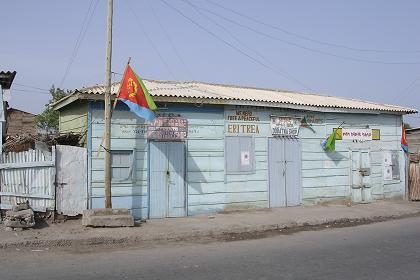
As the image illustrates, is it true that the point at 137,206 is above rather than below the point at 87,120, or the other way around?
below

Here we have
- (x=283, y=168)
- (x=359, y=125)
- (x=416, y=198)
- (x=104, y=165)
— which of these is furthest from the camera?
(x=416, y=198)

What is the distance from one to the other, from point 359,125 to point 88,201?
32.9 ft

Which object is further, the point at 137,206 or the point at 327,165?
the point at 327,165

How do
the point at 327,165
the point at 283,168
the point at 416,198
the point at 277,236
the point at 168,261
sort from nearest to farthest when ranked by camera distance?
1. the point at 168,261
2. the point at 277,236
3. the point at 283,168
4. the point at 327,165
5. the point at 416,198

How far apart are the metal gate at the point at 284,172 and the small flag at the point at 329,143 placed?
1098mm

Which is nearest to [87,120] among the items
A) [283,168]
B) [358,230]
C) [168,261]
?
[168,261]

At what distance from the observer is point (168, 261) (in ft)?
25.5

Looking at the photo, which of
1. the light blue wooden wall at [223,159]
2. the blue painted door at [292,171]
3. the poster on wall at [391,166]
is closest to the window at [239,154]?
the light blue wooden wall at [223,159]

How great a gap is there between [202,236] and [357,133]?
332 inches

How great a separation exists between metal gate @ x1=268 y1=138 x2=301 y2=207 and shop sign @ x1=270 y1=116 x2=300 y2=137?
0.64ft

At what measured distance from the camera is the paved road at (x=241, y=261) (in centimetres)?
683

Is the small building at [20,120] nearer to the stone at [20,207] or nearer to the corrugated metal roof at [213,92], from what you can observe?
the corrugated metal roof at [213,92]

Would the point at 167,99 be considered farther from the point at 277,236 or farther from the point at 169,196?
the point at 277,236

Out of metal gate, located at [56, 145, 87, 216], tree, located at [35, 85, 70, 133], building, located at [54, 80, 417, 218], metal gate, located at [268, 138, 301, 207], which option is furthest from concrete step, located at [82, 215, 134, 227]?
tree, located at [35, 85, 70, 133]
